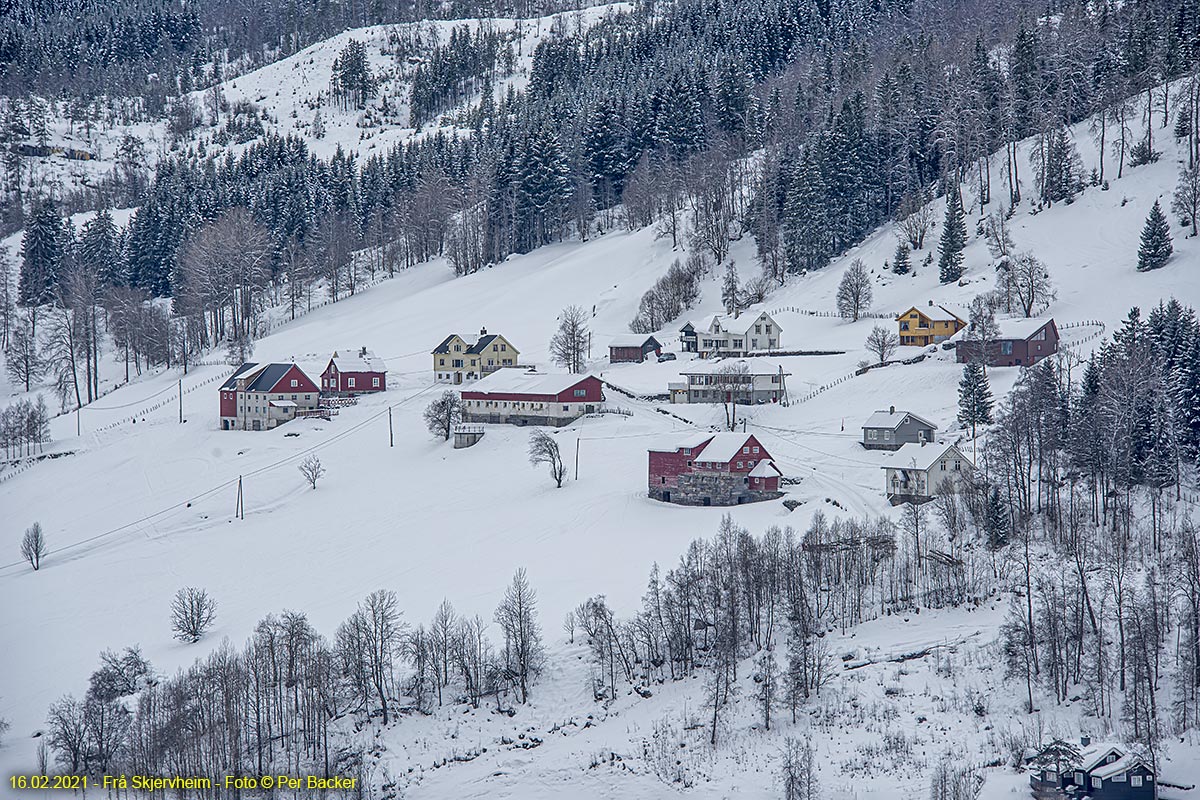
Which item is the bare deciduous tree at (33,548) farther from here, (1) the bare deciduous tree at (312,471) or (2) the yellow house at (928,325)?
(2) the yellow house at (928,325)

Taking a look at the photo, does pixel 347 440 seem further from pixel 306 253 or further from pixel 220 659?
pixel 306 253

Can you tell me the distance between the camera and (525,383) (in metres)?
81.8

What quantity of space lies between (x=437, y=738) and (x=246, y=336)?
8104 centimetres

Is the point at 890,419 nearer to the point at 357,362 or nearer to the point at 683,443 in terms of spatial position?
the point at 683,443

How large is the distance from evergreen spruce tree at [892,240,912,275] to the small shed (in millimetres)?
22406

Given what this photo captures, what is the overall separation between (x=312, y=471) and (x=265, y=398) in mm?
16551

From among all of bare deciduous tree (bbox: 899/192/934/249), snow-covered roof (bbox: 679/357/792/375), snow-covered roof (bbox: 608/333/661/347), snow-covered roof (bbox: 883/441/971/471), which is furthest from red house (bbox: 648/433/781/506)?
bare deciduous tree (bbox: 899/192/934/249)

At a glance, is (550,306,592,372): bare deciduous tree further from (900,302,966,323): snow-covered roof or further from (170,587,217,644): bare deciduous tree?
(170,587,217,644): bare deciduous tree

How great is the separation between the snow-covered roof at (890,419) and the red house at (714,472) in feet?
23.8

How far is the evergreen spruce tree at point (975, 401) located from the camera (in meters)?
64.8

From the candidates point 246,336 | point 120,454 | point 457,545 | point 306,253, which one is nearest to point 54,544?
point 120,454

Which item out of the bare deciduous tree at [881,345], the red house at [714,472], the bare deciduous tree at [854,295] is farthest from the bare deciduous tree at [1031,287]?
the red house at [714,472]

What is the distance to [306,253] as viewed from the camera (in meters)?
132

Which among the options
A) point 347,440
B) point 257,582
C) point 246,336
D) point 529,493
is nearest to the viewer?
point 257,582
